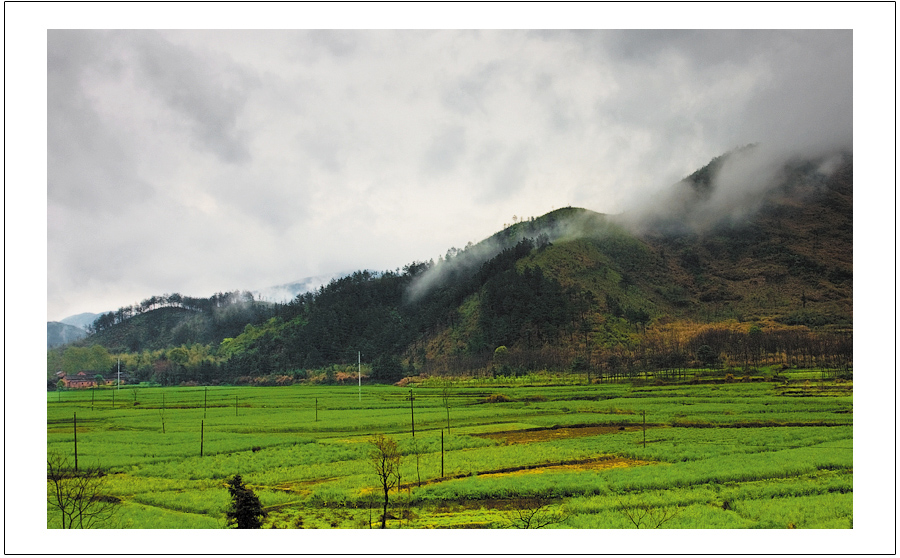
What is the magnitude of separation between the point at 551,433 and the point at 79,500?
1927cm

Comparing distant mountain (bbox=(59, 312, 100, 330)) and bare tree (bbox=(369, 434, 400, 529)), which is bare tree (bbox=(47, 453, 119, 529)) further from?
distant mountain (bbox=(59, 312, 100, 330))

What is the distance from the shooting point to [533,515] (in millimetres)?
13578

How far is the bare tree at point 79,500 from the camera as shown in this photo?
43.1 ft

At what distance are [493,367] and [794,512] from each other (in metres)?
39.8

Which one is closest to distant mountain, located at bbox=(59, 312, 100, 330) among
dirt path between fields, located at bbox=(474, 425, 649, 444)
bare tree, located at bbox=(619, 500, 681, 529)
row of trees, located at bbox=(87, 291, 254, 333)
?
row of trees, located at bbox=(87, 291, 254, 333)

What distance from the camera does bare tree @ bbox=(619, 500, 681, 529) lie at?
1309cm

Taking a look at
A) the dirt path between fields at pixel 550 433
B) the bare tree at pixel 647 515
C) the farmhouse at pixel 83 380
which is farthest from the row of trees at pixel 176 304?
the bare tree at pixel 647 515

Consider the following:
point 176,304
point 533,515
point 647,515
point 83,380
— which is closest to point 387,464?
point 533,515

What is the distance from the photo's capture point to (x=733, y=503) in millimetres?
14430

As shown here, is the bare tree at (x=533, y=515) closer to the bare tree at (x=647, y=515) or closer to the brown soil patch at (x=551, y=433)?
the bare tree at (x=647, y=515)

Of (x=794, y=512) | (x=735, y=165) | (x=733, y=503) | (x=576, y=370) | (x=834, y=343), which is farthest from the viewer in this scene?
(x=735, y=165)

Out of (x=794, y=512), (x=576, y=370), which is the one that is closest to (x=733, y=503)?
(x=794, y=512)
